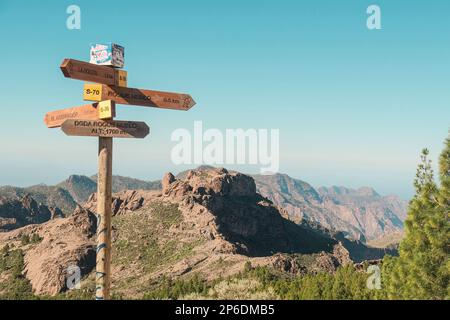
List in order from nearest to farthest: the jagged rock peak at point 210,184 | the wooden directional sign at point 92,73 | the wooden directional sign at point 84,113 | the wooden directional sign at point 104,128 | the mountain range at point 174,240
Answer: the wooden directional sign at point 92,73 < the wooden directional sign at point 104,128 < the wooden directional sign at point 84,113 < the mountain range at point 174,240 < the jagged rock peak at point 210,184

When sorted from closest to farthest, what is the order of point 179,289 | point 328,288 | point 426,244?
1. point 426,244
2. point 328,288
3. point 179,289

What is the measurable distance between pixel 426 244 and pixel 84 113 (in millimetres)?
15964

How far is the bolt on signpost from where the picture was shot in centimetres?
1320

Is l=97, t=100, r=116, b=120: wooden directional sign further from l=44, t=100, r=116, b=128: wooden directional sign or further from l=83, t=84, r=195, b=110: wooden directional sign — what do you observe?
l=83, t=84, r=195, b=110: wooden directional sign

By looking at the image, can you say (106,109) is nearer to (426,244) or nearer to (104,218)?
(104,218)

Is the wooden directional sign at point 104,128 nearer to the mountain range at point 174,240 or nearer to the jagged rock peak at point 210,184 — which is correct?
the mountain range at point 174,240

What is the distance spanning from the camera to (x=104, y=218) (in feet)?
44.1

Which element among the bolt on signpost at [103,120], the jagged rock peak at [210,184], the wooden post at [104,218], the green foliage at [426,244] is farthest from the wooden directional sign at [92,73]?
the jagged rock peak at [210,184]

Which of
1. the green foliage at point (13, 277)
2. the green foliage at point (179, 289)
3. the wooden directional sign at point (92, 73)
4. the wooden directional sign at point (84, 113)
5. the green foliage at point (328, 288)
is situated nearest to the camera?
the wooden directional sign at point (92, 73)

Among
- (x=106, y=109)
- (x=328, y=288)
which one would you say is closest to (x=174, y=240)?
(x=328, y=288)

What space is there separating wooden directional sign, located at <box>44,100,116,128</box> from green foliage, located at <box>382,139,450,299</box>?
14.6 meters

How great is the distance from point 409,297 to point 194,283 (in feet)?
223

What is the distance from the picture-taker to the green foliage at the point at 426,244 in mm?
18797

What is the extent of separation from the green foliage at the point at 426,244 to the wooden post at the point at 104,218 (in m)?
13.5
